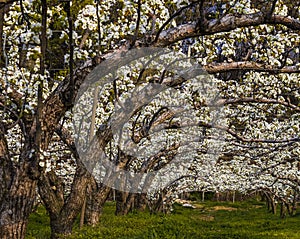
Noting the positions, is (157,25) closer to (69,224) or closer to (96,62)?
(96,62)

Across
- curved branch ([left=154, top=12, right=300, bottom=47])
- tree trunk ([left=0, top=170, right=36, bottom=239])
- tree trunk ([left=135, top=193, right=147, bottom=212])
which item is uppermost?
curved branch ([left=154, top=12, right=300, bottom=47])

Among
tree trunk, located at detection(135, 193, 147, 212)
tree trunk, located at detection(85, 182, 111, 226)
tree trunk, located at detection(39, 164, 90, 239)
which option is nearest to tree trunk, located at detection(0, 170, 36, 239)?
tree trunk, located at detection(39, 164, 90, 239)

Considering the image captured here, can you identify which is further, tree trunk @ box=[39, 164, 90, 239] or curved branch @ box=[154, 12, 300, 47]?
tree trunk @ box=[39, 164, 90, 239]

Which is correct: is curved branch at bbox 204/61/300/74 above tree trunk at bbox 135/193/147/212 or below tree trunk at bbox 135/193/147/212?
above

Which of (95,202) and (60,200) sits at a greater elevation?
(95,202)

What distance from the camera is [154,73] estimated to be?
11438 millimetres

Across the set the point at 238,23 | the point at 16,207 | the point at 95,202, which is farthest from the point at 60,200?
the point at 238,23

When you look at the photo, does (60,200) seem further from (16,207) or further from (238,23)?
(238,23)

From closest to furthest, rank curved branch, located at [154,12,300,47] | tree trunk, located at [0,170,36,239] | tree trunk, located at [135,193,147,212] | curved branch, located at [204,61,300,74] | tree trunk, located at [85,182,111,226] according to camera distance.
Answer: curved branch, located at [154,12,300,47] → tree trunk, located at [0,170,36,239] → curved branch, located at [204,61,300,74] → tree trunk, located at [85,182,111,226] → tree trunk, located at [135,193,147,212]

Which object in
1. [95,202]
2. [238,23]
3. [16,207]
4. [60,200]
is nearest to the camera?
[238,23]

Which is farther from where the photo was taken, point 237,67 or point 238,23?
point 237,67

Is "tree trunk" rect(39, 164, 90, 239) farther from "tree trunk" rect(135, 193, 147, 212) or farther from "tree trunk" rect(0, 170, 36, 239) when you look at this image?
"tree trunk" rect(135, 193, 147, 212)

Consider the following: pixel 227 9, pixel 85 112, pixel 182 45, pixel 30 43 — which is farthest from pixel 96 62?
pixel 85 112

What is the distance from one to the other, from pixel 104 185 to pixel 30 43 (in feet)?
22.9
